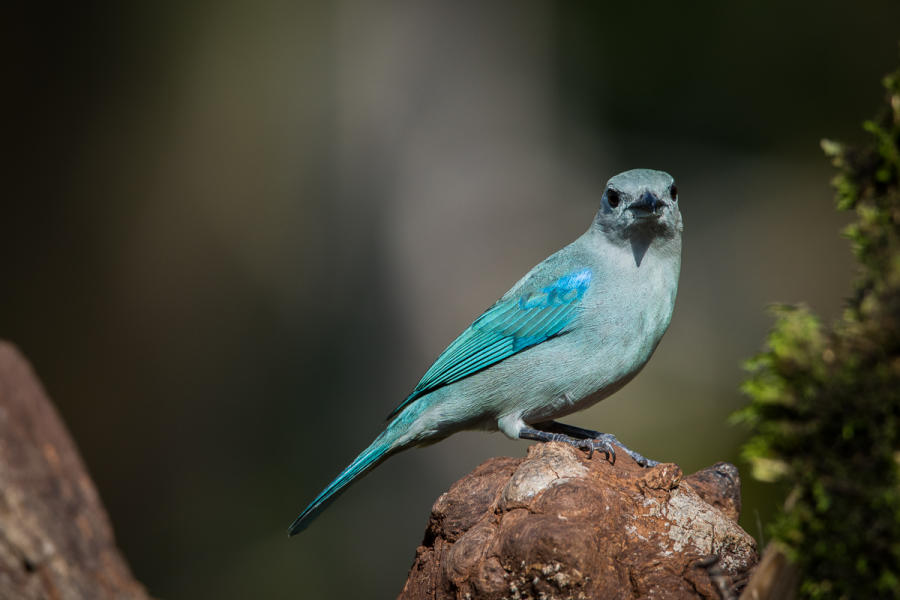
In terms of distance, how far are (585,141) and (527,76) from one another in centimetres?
96

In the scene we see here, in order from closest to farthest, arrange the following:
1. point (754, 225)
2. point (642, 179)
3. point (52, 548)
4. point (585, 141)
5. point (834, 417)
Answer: point (834, 417) < point (52, 548) < point (642, 179) < point (754, 225) < point (585, 141)

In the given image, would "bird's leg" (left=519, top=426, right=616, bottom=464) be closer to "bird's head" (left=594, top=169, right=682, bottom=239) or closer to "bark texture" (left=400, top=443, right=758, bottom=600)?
"bark texture" (left=400, top=443, right=758, bottom=600)

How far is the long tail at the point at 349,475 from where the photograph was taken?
14.2 feet

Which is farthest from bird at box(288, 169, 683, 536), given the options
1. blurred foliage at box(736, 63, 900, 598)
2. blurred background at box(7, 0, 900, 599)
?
blurred background at box(7, 0, 900, 599)

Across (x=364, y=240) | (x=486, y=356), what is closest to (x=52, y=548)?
(x=486, y=356)

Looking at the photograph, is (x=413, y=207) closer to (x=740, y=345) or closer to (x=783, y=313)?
(x=740, y=345)

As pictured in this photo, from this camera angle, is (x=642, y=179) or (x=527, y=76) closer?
(x=642, y=179)

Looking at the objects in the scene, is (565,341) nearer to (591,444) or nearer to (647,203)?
(591,444)

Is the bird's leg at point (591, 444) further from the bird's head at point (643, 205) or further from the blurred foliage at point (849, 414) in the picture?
the blurred foliage at point (849, 414)

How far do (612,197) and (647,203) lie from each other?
0.27 m

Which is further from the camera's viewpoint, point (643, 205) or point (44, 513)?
point (643, 205)

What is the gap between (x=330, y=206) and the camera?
30.9 ft

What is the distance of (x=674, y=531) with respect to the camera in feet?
9.91

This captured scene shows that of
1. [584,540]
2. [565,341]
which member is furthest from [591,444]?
[584,540]
